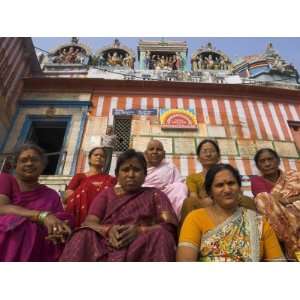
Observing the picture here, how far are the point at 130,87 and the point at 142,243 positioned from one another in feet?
23.0

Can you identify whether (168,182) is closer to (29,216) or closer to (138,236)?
(138,236)

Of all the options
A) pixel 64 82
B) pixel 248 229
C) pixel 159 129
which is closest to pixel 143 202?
pixel 248 229

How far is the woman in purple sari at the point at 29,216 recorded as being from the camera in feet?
6.49

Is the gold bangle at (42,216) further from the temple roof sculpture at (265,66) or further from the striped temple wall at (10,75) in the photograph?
the temple roof sculpture at (265,66)

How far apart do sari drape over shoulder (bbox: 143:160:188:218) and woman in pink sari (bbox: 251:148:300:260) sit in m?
0.83

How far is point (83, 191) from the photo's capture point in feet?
10.2

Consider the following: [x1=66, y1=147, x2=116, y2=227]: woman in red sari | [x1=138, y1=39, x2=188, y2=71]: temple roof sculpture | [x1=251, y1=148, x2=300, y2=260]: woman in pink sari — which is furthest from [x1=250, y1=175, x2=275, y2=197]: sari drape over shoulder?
[x1=138, y1=39, x2=188, y2=71]: temple roof sculpture

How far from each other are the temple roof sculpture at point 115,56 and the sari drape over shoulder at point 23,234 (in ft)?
31.2

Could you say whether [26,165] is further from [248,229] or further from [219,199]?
[248,229]

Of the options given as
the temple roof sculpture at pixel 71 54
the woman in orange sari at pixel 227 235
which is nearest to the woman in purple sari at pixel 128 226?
the woman in orange sari at pixel 227 235

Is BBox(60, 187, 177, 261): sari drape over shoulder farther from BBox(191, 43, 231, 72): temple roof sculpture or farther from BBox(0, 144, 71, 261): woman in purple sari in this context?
BBox(191, 43, 231, 72): temple roof sculpture

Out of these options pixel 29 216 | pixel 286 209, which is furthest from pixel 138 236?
pixel 286 209

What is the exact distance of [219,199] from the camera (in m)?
2.16

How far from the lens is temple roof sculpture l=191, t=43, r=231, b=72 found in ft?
36.7
